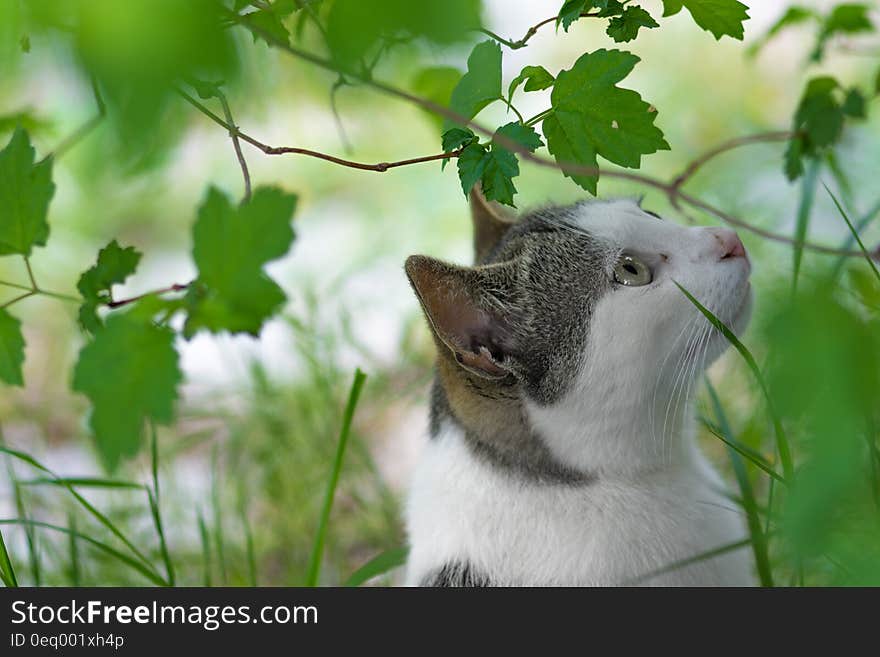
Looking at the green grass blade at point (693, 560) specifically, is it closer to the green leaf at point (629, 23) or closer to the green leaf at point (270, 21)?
the green leaf at point (629, 23)

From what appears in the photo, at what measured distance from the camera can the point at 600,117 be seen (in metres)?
1.10

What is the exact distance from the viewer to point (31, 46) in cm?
94

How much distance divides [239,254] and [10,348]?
43 cm

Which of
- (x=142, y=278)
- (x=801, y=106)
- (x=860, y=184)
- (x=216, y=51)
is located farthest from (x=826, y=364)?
(x=142, y=278)

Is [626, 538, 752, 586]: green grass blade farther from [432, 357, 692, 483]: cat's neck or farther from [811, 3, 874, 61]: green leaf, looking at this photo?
[811, 3, 874, 61]: green leaf

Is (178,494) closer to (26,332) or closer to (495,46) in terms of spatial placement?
(26,332)

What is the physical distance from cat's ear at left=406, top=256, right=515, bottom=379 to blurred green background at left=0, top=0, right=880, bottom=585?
0.83ft

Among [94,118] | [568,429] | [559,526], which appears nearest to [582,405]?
[568,429]

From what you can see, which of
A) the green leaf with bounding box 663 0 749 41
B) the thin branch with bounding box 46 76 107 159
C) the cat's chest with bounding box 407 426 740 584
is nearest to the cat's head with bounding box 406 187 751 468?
the cat's chest with bounding box 407 426 740 584

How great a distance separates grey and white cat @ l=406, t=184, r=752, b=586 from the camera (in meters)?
1.46

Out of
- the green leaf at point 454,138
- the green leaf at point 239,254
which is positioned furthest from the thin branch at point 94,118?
the green leaf at point 454,138
